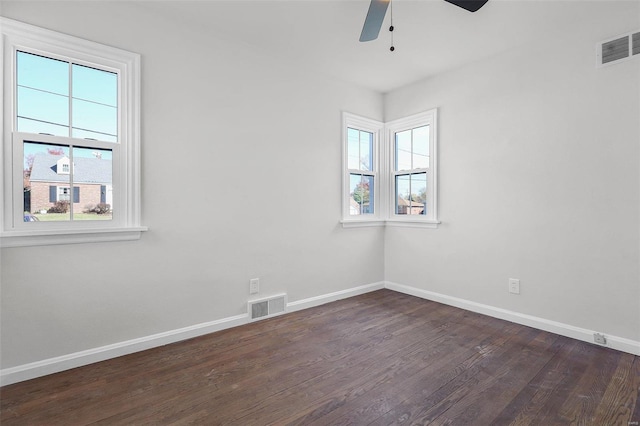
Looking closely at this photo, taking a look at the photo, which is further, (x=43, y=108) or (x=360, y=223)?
(x=360, y=223)

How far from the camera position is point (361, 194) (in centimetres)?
414

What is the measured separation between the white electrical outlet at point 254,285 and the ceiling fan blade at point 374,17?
2.35 meters

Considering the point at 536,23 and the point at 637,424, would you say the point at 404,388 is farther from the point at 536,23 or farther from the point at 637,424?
the point at 536,23

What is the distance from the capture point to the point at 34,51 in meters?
2.09

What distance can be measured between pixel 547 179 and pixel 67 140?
3973mm

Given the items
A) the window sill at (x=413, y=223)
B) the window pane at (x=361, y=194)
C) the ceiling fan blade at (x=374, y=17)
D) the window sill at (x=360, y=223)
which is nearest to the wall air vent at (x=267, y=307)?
the window sill at (x=360, y=223)

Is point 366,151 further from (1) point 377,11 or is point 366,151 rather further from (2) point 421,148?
(1) point 377,11

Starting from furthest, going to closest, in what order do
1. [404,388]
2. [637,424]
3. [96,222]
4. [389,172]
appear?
[389,172] < [96,222] < [404,388] < [637,424]

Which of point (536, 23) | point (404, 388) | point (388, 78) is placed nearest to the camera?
point (404, 388)

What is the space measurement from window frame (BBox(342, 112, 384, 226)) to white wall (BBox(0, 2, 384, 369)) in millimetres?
122

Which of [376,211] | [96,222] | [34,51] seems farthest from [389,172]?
[34,51]

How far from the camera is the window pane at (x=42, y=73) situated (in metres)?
2.07

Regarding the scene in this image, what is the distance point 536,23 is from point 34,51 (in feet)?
12.8

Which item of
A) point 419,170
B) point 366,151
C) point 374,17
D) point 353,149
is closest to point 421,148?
point 419,170
